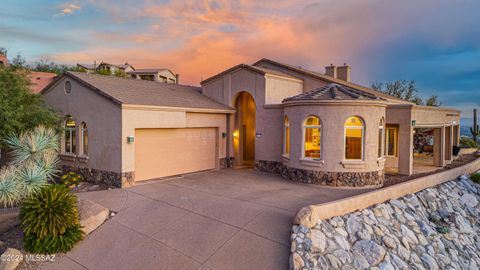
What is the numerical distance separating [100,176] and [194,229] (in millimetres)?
6888

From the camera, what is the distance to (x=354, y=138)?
457 inches

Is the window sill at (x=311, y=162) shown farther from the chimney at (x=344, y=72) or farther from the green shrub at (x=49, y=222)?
the chimney at (x=344, y=72)

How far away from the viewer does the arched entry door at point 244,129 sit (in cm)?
1634

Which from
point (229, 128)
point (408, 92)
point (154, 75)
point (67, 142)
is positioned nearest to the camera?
point (67, 142)

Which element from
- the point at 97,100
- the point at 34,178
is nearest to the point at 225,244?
the point at 34,178

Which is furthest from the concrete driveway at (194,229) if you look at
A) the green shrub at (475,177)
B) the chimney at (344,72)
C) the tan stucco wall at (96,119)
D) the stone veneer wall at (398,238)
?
the chimney at (344,72)

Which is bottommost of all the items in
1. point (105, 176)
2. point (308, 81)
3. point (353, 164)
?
point (105, 176)

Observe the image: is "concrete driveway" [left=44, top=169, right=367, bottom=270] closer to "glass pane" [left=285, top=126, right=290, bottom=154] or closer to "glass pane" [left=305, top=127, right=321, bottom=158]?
"glass pane" [left=305, top=127, right=321, bottom=158]

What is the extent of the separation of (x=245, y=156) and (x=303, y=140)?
7.29m

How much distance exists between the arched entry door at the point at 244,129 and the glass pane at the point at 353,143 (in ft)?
22.0

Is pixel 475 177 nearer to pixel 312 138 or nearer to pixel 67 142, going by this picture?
pixel 312 138

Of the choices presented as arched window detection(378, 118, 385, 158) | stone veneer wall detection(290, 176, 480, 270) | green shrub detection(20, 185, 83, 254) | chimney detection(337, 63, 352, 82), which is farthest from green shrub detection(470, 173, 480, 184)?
green shrub detection(20, 185, 83, 254)

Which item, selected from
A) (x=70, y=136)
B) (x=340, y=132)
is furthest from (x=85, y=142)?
(x=340, y=132)

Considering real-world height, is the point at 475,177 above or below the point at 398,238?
above
